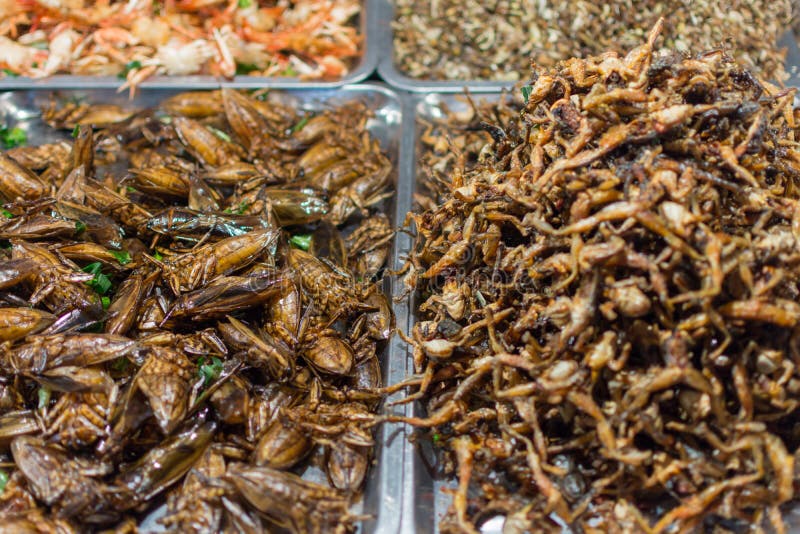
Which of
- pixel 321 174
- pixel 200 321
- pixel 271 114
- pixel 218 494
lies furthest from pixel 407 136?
pixel 218 494

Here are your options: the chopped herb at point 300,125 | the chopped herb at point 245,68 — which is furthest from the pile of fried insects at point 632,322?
the chopped herb at point 245,68

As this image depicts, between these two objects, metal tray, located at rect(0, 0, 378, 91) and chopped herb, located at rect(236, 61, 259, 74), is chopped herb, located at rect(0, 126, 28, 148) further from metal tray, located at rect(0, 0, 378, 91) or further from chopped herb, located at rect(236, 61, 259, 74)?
chopped herb, located at rect(236, 61, 259, 74)

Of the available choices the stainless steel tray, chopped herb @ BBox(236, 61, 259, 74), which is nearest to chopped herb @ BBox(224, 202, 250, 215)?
the stainless steel tray

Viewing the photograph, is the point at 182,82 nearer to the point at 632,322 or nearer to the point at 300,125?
the point at 300,125

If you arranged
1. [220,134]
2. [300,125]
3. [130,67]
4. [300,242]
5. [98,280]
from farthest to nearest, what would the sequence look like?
1. [130,67]
2. [300,125]
3. [220,134]
4. [300,242]
5. [98,280]

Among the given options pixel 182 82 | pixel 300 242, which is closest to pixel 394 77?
pixel 182 82

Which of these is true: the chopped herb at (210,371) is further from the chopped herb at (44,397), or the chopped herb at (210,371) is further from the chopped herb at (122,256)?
the chopped herb at (122,256)
